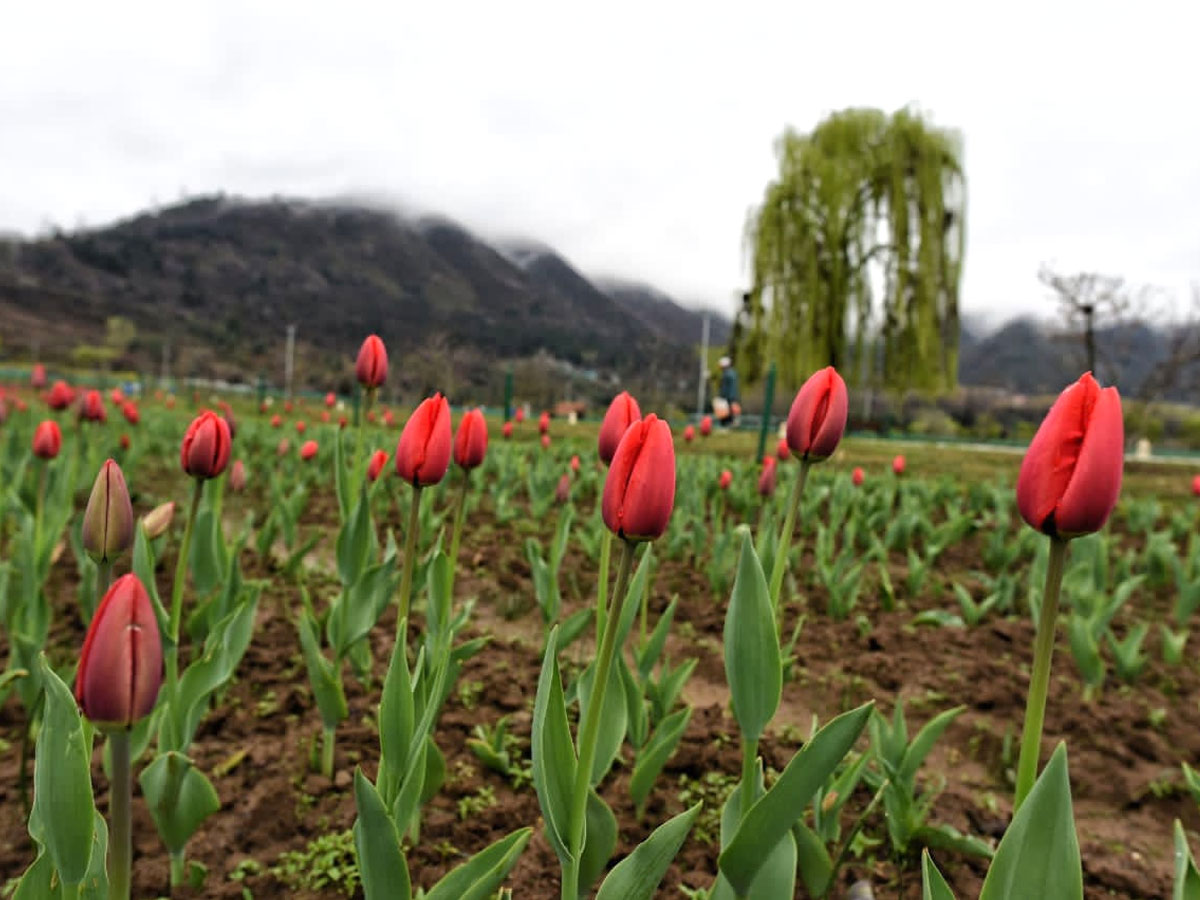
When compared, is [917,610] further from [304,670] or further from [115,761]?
[115,761]

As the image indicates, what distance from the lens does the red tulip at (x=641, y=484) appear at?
2.98ft

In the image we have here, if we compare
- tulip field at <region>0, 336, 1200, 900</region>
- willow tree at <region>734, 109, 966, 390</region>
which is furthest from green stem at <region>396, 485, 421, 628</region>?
willow tree at <region>734, 109, 966, 390</region>

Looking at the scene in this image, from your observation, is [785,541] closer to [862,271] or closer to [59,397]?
[59,397]

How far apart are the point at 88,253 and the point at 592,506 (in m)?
179

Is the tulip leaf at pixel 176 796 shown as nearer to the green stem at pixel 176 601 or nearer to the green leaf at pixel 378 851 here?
the green stem at pixel 176 601

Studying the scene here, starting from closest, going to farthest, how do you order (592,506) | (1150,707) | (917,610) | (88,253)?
1. (1150,707)
2. (917,610)
3. (592,506)
4. (88,253)

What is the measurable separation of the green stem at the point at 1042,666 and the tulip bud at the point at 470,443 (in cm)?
118

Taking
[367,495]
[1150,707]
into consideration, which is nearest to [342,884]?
[367,495]

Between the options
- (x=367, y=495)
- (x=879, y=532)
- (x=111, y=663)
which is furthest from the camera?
(x=879, y=532)

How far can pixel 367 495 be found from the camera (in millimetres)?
1934

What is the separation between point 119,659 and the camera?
0.75m

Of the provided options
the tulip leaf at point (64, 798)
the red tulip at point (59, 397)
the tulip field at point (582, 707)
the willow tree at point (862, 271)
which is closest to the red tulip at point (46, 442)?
the tulip field at point (582, 707)

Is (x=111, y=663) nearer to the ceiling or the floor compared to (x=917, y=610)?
nearer to the ceiling

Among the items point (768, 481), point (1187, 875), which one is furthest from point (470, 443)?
point (768, 481)
